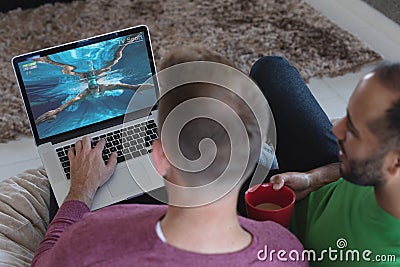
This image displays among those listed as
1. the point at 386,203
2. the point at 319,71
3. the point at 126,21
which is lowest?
the point at 319,71

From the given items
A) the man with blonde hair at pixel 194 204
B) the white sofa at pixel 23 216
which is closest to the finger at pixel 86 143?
the white sofa at pixel 23 216

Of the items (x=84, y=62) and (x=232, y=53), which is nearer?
(x=84, y=62)

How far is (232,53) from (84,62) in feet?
3.71

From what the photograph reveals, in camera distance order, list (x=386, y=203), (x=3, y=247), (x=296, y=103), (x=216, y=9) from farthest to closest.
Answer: (x=216, y=9) < (x=296, y=103) < (x=3, y=247) < (x=386, y=203)

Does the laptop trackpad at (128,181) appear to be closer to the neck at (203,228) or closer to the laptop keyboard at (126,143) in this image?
the laptop keyboard at (126,143)

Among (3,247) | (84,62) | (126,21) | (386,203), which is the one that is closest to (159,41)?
(126,21)

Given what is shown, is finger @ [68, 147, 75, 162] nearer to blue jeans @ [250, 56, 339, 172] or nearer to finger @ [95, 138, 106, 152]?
finger @ [95, 138, 106, 152]

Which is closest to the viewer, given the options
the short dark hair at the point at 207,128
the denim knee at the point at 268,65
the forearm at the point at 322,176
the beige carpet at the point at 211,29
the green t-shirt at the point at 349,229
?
the short dark hair at the point at 207,128

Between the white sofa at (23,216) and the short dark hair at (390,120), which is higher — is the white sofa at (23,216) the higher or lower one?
the lower one

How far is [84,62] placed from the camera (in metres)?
1.48

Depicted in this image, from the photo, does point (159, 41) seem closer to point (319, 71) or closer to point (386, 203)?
point (319, 71)

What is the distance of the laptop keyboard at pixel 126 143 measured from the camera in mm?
1485

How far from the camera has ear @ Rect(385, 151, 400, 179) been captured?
0.92 meters

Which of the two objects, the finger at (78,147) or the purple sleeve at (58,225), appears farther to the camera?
the finger at (78,147)
